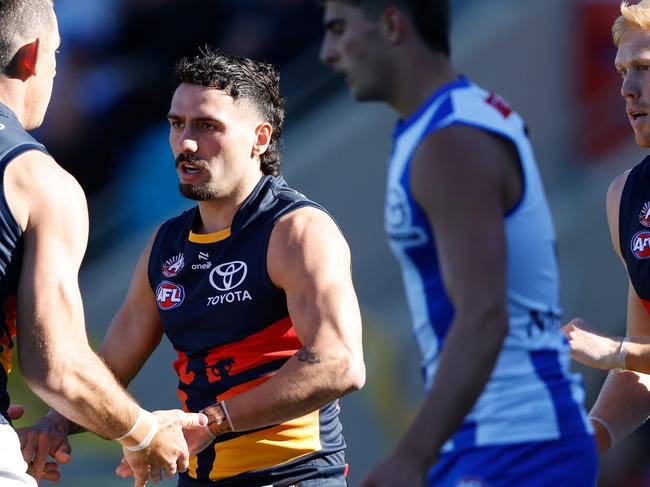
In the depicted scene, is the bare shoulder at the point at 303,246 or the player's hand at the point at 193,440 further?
the bare shoulder at the point at 303,246

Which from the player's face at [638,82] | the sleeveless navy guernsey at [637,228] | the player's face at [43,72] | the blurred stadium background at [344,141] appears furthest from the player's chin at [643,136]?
the blurred stadium background at [344,141]

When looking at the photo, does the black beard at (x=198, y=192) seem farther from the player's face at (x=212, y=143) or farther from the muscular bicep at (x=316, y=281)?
the muscular bicep at (x=316, y=281)

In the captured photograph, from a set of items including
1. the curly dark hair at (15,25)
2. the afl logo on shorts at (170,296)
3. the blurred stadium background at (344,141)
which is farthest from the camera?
the blurred stadium background at (344,141)

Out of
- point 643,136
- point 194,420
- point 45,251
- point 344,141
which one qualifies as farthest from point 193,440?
point 344,141

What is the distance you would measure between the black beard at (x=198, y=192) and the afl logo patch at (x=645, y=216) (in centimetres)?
167

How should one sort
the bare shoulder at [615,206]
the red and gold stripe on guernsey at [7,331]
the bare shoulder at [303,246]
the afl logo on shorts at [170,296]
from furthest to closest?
the bare shoulder at [615,206]
the afl logo on shorts at [170,296]
the bare shoulder at [303,246]
the red and gold stripe on guernsey at [7,331]

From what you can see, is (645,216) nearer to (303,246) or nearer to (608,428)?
(608,428)

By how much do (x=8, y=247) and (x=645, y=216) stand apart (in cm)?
239

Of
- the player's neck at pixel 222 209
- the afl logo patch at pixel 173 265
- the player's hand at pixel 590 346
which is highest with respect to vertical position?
the player's neck at pixel 222 209

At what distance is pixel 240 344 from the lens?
4.48 metres

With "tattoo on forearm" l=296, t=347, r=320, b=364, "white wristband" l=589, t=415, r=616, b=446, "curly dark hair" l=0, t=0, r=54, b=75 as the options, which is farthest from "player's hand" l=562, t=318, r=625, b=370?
"curly dark hair" l=0, t=0, r=54, b=75

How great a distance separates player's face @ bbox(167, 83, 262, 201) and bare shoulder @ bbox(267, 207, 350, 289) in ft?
1.24

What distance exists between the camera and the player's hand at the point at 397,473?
9.12ft

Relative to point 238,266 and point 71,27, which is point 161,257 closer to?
point 238,266
